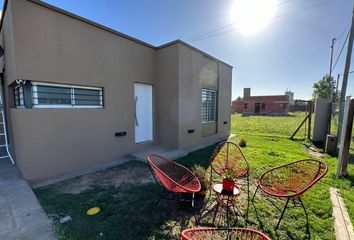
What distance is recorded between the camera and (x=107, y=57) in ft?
15.7

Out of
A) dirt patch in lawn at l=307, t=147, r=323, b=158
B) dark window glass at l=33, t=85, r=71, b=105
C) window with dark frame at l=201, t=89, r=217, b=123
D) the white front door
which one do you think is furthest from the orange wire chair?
dirt patch in lawn at l=307, t=147, r=323, b=158

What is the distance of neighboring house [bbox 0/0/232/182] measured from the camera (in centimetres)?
355

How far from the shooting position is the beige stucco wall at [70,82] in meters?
3.50

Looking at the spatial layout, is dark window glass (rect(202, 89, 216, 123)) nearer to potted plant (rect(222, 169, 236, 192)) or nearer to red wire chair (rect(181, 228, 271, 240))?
potted plant (rect(222, 169, 236, 192))

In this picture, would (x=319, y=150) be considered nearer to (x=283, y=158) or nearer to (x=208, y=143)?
(x=283, y=158)

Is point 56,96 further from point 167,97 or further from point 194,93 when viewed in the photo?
point 194,93

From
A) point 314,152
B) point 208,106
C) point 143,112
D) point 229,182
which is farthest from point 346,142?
point 143,112

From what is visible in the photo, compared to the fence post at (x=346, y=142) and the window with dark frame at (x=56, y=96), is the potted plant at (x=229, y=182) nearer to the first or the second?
the fence post at (x=346, y=142)

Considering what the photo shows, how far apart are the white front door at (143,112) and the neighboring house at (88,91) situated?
1.4 inches

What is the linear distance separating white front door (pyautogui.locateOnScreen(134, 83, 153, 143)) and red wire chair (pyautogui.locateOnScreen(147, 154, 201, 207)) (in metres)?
2.58

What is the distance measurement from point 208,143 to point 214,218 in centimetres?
512

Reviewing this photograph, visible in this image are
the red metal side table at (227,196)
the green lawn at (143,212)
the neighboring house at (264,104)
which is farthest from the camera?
the neighboring house at (264,104)

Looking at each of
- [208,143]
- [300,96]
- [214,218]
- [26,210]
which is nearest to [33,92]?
[26,210]

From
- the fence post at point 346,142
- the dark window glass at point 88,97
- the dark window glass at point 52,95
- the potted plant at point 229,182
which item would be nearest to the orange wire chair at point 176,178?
the potted plant at point 229,182
